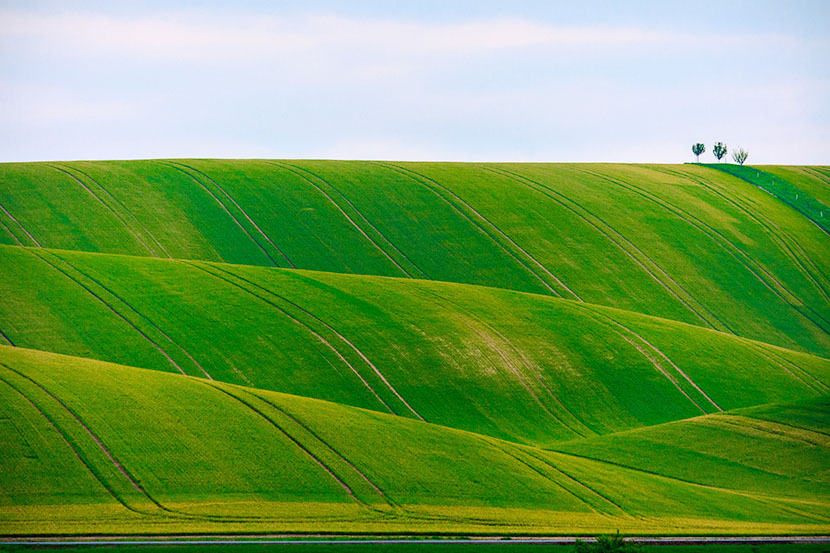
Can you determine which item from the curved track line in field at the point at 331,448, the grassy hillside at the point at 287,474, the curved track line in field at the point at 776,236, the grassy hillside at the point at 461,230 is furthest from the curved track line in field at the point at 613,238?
the curved track line in field at the point at 331,448

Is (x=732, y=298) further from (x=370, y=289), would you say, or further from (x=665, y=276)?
(x=370, y=289)

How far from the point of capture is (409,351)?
5584cm

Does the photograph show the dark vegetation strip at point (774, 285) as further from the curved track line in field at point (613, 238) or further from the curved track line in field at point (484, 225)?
the curved track line in field at point (484, 225)

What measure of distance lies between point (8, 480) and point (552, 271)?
177 feet

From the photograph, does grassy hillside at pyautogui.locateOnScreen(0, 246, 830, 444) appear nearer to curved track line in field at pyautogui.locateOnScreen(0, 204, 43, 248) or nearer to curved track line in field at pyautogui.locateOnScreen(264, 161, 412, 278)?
curved track line in field at pyautogui.locateOnScreen(0, 204, 43, 248)

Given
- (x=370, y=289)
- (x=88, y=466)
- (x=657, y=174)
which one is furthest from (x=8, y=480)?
(x=657, y=174)

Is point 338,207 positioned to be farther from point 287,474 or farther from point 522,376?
point 287,474

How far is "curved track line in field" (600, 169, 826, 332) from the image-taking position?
8156 cm

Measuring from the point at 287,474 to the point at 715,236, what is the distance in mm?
65260

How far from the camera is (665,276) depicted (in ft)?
261

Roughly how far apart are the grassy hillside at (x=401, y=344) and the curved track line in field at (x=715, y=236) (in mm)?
17098

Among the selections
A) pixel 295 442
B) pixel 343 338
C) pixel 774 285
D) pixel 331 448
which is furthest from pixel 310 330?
pixel 774 285

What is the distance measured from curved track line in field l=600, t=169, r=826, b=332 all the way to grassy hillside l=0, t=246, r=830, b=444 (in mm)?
17098

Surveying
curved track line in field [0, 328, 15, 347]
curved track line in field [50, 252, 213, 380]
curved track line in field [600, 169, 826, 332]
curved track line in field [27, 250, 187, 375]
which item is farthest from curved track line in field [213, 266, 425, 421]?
curved track line in field [600, 169, 826, 332]
